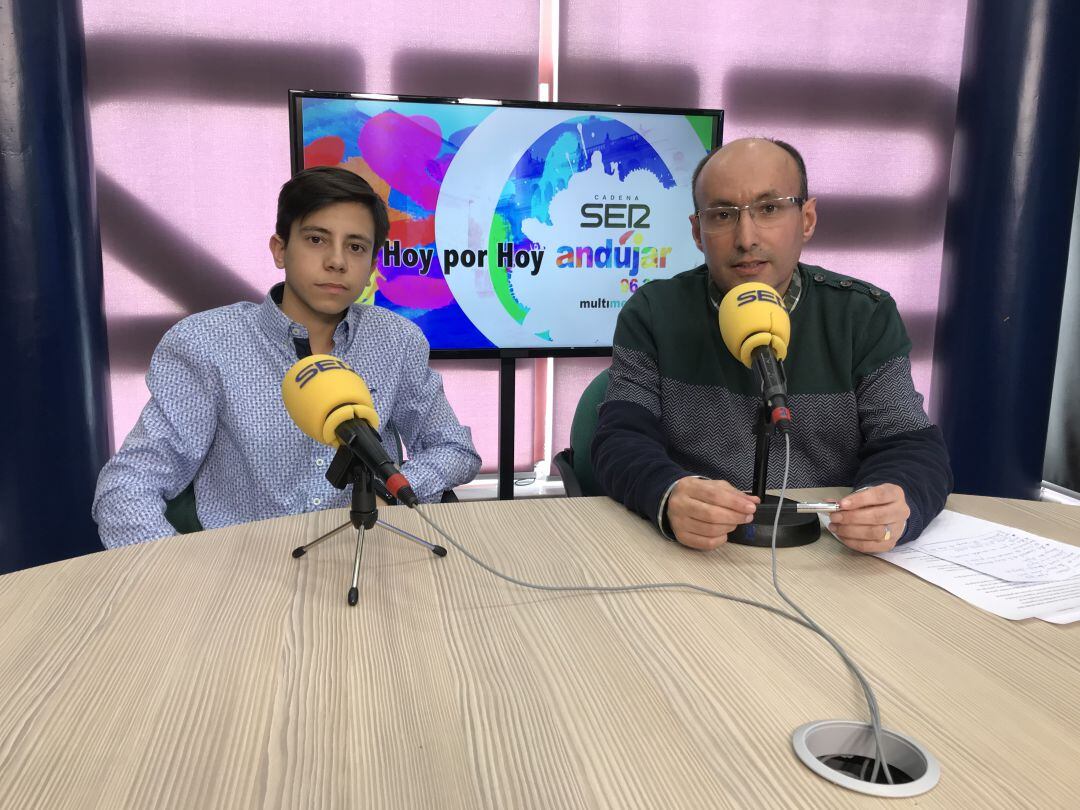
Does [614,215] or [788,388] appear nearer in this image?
[788,388]

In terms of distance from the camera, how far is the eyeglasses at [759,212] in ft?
5.28

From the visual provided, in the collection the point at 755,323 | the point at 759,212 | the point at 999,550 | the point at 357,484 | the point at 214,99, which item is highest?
the point at 214,99

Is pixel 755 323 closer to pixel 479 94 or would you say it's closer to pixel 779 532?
pixel 779 532

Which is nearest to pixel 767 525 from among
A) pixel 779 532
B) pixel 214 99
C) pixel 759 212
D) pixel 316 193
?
pixel 779 532

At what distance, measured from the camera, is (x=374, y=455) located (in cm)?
95

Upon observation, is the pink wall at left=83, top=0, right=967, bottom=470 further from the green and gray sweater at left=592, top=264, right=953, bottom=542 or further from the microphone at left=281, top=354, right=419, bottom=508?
the microphone at left=281, top=354, right=419, bottom=508

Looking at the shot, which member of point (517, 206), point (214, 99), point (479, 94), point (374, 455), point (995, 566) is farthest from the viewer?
point (479, 94)

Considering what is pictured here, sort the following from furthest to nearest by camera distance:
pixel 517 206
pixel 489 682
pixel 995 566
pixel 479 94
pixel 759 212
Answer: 1. pixel 479 94
2. pixel 517 206
3. pixel 759 212
4. pixel 995 566
5. pixel 489 682

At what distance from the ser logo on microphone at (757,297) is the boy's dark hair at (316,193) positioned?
0.96m

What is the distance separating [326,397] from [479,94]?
2616mm

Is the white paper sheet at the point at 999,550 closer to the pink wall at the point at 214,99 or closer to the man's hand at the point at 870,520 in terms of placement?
the man's hand at the point at 870,520

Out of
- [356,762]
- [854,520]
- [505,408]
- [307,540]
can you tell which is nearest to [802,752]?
[356,762]

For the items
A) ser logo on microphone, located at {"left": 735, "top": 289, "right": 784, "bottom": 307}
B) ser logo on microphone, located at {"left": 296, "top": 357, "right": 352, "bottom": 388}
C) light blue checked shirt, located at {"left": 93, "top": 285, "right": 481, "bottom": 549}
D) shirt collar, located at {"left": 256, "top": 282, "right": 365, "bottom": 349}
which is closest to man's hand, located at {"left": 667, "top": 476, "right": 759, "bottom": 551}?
ser logo on microphone, located at {"left": 735, "top": 289, "right": 784, "bottom": 307}

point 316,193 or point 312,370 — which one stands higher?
point 316,193
